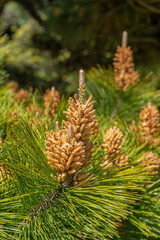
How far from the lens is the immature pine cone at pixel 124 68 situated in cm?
66

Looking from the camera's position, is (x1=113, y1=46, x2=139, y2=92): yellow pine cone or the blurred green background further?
the blurred green background

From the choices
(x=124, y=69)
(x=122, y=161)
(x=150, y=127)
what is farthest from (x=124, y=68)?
(x=122, y=161)

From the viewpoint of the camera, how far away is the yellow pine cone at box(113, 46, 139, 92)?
0.66 m

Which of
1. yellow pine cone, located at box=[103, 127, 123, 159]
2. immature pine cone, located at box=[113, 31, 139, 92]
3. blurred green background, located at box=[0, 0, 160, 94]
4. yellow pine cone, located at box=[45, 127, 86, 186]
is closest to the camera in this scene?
yellow pine cone, located at box=[45, 127, 86, 186]

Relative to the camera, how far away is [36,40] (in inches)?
78.6

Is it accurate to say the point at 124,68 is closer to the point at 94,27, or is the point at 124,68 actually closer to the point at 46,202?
the point at 46,202

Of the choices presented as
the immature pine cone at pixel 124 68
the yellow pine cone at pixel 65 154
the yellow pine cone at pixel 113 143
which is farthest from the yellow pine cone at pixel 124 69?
the yellow pine cone at pixel 65 154

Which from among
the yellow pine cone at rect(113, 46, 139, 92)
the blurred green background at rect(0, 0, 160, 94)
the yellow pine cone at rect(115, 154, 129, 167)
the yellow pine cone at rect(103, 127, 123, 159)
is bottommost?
the yellow pine cone at rect(115, 154, 129, 167)

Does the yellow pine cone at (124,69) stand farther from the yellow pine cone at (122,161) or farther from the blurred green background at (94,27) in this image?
the blurred green background at (94,27)

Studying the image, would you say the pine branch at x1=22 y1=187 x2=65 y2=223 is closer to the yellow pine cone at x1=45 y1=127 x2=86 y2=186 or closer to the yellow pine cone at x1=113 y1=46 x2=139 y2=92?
the yellow pine cone at x1=45 y1=127 x2=86 y2=186

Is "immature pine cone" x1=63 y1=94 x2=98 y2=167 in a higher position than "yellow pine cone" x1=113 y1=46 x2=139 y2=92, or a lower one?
lower

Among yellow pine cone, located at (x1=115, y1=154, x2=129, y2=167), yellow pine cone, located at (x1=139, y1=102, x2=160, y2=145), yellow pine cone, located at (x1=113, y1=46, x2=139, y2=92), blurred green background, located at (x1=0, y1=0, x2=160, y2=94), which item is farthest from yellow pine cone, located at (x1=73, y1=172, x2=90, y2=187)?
blurred green background, located at (x1=0, y1=0, x2=160, y2=94)

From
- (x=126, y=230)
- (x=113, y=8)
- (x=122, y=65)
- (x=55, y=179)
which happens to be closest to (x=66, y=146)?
(x=55, y=179)

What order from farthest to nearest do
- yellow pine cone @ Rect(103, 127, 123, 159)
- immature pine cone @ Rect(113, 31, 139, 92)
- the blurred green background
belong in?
1. the blurred green background
2. immature pine cone @ Rect(113, 31, 139, 92)
3. yellow pine cone @ Rect(103, 127, 123, 159)
